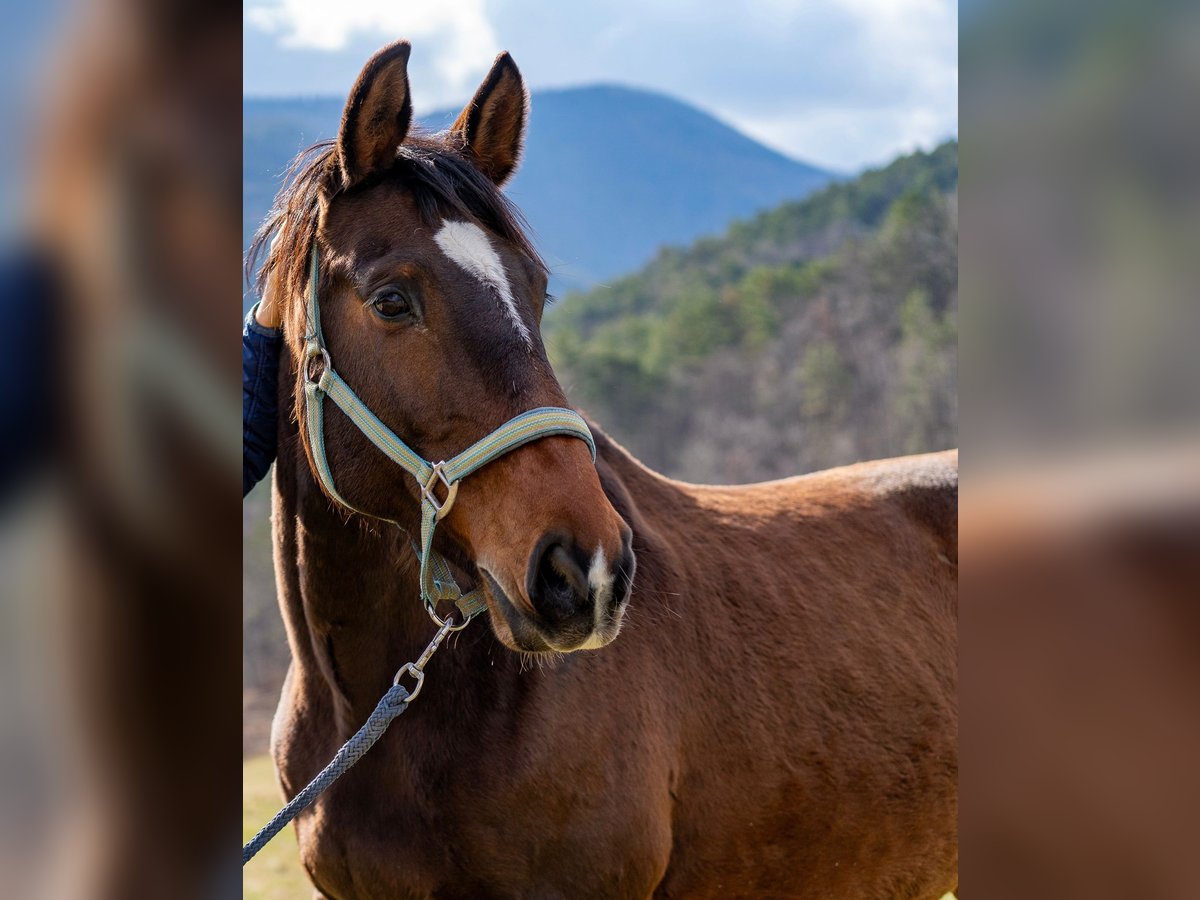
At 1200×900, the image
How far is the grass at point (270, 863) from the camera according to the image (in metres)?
6.69

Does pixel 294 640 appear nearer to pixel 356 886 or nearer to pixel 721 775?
pixel 356 886

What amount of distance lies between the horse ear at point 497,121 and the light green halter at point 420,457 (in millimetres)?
564

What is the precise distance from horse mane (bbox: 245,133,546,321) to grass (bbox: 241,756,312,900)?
3.93m

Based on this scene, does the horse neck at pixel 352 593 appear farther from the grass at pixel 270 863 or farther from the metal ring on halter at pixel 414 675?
the grass at pixel 270 863

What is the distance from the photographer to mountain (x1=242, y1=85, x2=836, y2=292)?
→ 60812mm
